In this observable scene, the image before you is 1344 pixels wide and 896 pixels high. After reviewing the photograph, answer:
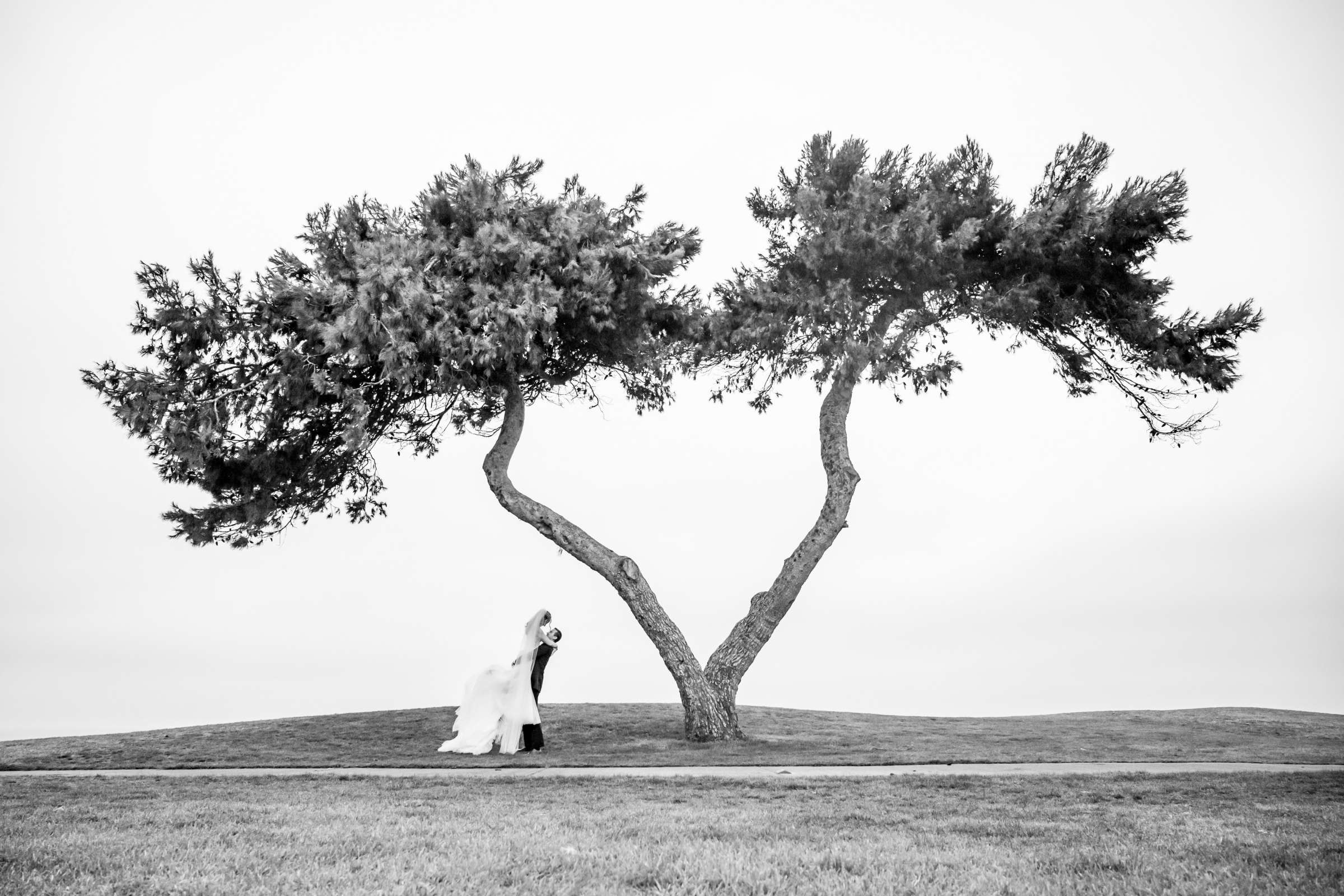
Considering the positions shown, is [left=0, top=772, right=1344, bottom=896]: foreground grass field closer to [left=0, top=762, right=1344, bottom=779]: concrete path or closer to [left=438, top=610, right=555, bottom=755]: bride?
[left=0, top=762, right=1344, bottom=779]: concrete path

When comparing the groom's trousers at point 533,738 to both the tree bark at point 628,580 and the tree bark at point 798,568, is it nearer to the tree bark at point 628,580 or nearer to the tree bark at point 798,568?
the tree bark at point 628,580

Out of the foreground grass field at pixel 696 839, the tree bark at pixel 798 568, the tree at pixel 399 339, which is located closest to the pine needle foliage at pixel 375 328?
the tree at pixel 399 339

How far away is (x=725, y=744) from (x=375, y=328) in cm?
930

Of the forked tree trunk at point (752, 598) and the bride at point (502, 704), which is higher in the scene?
the forked tree trunk at point (752, 598)

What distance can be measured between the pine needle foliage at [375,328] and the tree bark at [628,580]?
1081 mm

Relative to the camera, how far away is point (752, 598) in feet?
63.5

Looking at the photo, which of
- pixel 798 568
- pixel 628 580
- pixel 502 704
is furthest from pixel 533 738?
pixel 798 568

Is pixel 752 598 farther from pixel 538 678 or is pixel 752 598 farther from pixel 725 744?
pixel 538 678

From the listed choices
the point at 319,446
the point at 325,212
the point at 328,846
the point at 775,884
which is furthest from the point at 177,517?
the point at 775,884

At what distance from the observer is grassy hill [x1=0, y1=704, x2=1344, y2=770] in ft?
50.1

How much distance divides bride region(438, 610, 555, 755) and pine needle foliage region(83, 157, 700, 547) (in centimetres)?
469

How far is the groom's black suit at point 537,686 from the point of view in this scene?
17281mm

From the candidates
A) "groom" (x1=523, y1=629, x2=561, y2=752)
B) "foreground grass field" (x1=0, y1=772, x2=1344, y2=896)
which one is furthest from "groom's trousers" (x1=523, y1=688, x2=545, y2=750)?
"foreground grass field" (x1=0, y1=772, x2=1344, y2=896)

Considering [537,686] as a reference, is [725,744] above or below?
below
